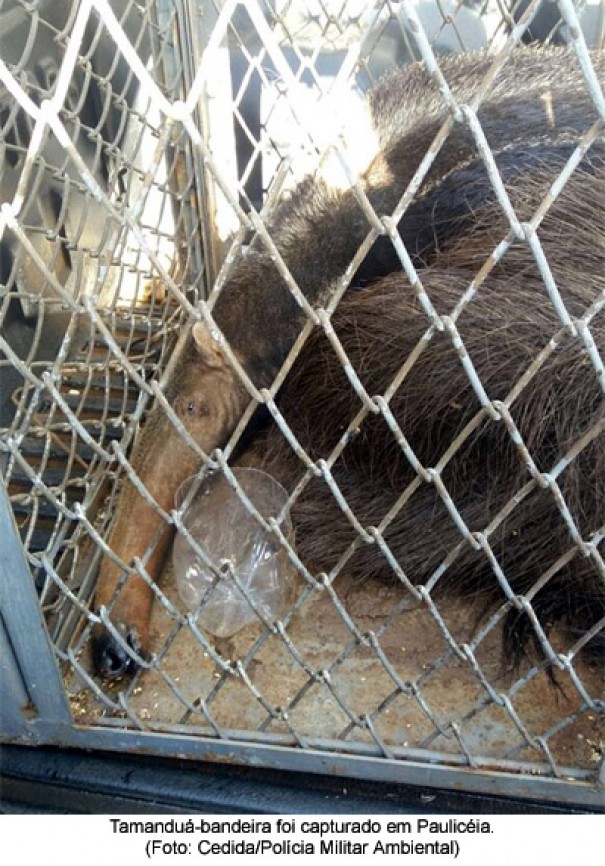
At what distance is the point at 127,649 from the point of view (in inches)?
52.0

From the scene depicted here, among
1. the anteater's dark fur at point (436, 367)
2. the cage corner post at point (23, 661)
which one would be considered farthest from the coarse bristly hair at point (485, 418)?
the cage corner post at point (23, 661)

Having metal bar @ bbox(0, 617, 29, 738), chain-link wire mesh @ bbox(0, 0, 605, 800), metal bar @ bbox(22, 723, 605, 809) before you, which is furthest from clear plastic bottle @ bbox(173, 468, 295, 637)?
metal bar @ bbox(0, 617, 29, 738)

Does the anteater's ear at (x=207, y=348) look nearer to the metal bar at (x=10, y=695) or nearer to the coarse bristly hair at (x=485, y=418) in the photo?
the coarse bristly hair at (x=485, y=418)

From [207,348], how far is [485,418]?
0.67 meters

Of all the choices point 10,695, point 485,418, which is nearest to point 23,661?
point 10,695

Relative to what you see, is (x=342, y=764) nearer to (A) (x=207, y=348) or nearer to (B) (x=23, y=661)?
(B) (x=23, y=661)

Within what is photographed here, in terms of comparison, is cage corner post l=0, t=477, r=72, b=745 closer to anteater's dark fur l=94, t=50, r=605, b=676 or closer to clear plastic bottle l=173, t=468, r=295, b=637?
anteater's dark fur l=94, t=50, r=605, b=676

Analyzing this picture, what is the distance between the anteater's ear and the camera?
1.65m

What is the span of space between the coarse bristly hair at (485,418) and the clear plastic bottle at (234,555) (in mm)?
85

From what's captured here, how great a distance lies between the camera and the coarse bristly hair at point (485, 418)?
1428 mm

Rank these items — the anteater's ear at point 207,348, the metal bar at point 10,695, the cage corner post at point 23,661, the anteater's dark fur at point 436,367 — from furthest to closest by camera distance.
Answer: the anteater's ear at point 207,348
the anteater's dark fur at point 436,367
the metal bar at point 10,695
the cage corner post at point 23,661

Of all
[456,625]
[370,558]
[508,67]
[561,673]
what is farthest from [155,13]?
[561,673]

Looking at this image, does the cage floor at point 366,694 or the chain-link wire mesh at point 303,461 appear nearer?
the chain-link wire mesh at point 303,461

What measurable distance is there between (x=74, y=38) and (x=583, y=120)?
145 cm
